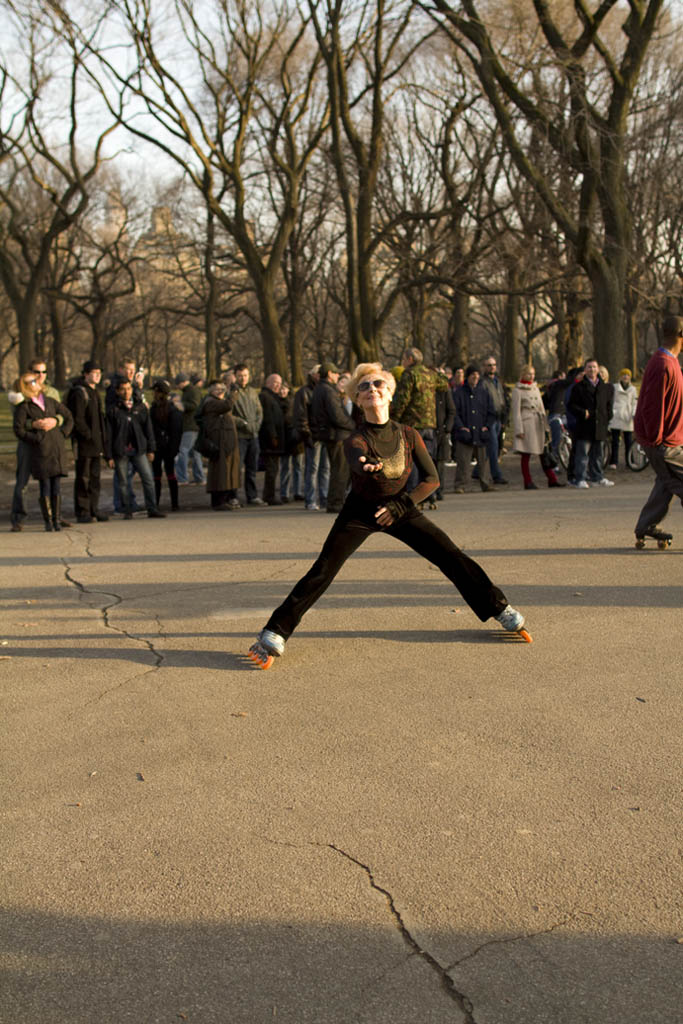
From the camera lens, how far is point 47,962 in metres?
3.21

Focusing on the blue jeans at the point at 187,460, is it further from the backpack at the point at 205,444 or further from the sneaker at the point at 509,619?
the sneaker at the point at 509,619

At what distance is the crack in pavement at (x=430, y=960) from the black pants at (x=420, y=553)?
287 cm

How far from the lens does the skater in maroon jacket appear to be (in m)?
6.52

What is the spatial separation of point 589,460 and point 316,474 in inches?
185

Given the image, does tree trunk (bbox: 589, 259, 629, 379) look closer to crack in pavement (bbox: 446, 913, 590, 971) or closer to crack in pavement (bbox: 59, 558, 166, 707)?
crack in pavement (bbox: 59, 558, 166, 707)

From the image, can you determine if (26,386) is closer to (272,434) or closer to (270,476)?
(272,434)

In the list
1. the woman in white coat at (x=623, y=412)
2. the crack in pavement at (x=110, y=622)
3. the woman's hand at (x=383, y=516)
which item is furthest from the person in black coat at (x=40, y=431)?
the woman in white coat at (x=623, y=412)

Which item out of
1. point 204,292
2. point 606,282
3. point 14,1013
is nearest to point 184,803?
point 14,1013

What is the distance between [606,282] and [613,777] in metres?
18.5

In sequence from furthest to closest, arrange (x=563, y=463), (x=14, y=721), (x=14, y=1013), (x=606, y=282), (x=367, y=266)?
1. (x=367, y=266)
2. (x=606, y=282)
3. (x=563, y=463)
4. (x=14, y=721)
5. (x=14, y=1013)

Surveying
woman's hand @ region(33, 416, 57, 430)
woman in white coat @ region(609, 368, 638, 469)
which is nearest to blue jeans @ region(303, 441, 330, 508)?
woman's hand @ region(33, 416, 57, 430)

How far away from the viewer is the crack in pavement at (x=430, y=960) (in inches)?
116

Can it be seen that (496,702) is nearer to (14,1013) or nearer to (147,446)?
(14,1013)

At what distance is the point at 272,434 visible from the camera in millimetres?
15828
